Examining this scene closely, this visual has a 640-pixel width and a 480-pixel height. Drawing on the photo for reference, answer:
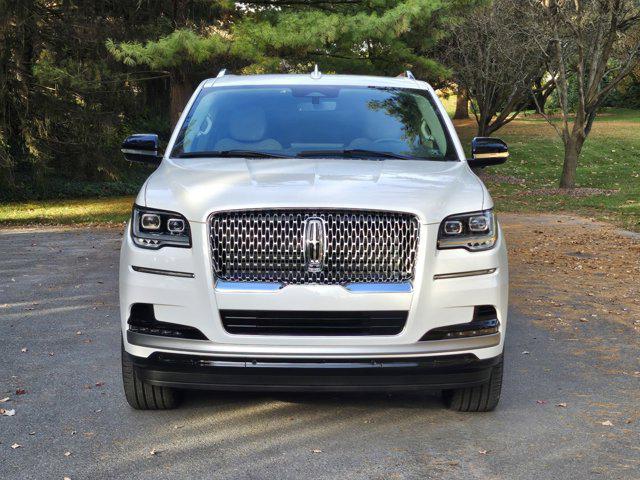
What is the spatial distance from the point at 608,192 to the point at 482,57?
7.77 m

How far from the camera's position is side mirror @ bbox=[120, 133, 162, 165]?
6.52 m

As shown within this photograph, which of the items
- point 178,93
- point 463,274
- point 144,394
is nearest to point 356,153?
point 463,274

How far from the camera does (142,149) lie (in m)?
6.52

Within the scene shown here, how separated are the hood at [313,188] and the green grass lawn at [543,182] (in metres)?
13.1

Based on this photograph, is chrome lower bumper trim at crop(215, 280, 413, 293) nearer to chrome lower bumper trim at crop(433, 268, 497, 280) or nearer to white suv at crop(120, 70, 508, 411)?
white suv at crop(120, 70, 508, 411)

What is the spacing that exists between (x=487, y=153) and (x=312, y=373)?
2436 millimetres

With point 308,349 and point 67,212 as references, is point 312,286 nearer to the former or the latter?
point 308,349

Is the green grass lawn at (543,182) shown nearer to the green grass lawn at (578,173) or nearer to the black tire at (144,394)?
the green grass lawn at (578,173)

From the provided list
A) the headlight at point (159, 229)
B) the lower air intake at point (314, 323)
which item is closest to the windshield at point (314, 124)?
the headlight at point (159, 229)

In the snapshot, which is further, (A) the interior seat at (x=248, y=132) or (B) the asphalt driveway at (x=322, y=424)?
(A) the interior seat at (x=248, y=132)

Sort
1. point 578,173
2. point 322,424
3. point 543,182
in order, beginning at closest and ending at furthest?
point 322,424 < point 543,182 < point 578,173

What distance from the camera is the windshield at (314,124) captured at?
6.13 metres

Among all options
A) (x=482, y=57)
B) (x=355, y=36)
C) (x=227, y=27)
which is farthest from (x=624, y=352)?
(x=482, y=57)

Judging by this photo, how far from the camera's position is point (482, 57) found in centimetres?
3188
